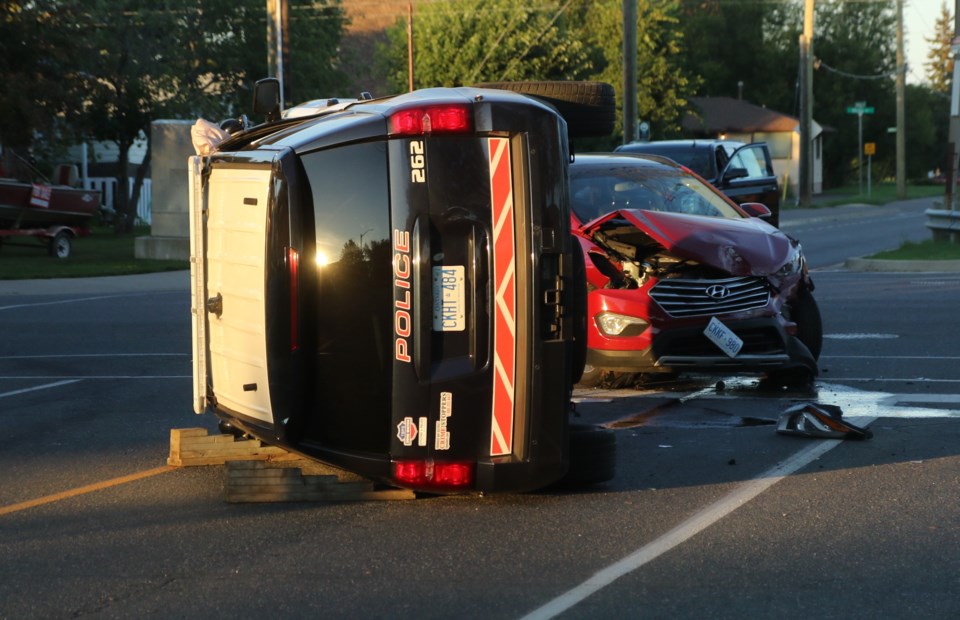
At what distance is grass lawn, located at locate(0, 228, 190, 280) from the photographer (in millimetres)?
23328

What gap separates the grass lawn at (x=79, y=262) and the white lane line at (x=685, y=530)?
1769cm

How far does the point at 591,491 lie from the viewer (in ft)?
22.6

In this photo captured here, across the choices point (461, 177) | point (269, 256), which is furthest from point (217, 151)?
point (461, 177)

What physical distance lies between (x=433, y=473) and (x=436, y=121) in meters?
1.62

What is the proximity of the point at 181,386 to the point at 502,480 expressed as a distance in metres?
5.25

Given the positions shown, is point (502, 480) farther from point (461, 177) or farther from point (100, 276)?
point (100, 276)

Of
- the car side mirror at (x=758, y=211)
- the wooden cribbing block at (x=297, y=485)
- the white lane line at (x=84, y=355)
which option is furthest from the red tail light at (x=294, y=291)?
the white lane line at (x=84, y=355)

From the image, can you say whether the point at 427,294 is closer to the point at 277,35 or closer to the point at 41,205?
the point at 277,35

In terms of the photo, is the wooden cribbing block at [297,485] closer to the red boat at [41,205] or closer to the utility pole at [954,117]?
the utility pole at [954,117]

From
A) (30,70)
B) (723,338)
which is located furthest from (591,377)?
(30,70)

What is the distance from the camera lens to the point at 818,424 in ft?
27.0

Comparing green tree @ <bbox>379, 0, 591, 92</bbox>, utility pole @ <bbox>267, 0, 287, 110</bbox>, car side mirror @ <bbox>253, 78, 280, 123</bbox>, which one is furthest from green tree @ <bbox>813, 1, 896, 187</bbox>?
car side mirror @ <bbox>253, 78, 280, 123</bbox>

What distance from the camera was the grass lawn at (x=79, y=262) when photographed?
23328 mm

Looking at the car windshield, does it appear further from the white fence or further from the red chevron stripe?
the white fence
